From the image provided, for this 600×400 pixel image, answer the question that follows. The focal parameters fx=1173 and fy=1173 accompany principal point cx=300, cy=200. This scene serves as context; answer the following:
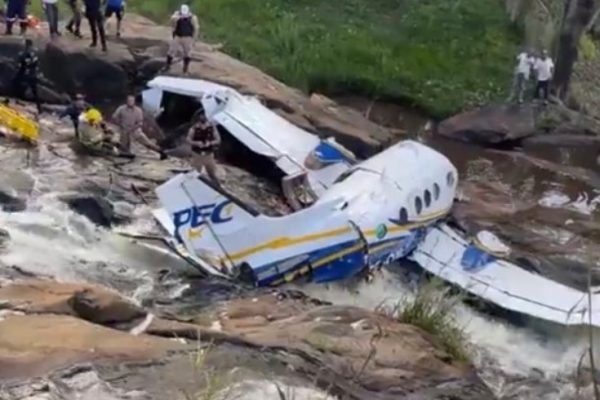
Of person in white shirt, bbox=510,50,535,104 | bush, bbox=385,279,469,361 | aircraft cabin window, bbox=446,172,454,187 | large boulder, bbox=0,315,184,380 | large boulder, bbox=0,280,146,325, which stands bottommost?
person in white shirt, bbox=510,50,535,104

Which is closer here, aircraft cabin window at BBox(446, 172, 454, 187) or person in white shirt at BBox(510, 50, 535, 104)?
aircraft cabin window at BBox(446, 172, 454, 187)

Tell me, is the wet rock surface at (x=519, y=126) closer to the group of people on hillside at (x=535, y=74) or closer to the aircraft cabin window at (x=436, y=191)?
the group of people on hillside at (x=535, y=74)

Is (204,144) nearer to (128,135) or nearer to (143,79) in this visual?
(128,135)

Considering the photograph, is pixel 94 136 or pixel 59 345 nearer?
pixel 59 345

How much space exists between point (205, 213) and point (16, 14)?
12.1 metres

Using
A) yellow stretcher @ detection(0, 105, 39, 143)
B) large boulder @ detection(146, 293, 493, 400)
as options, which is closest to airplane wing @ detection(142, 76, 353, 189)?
yellow stretcher @ detection(0, 105, 39, 143)

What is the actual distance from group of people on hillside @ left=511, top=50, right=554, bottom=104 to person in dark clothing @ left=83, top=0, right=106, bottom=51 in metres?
10.6

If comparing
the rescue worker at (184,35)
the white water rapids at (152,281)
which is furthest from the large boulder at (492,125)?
the white water rapids at (152,281)

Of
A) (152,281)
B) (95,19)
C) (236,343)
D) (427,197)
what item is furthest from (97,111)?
(236,343)

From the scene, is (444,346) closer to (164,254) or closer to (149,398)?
(149,398)

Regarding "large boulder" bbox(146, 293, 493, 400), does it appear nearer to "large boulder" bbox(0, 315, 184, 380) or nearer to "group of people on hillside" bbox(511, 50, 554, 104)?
"large boulder" bbox(0, 315, 184, 380)

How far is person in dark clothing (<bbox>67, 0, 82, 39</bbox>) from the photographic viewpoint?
2548cm

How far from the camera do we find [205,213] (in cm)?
1555

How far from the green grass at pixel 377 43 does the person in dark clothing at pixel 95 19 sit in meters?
6.24
